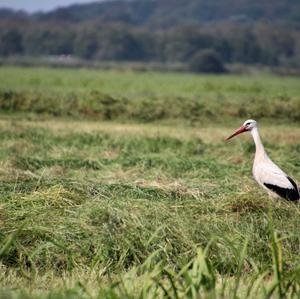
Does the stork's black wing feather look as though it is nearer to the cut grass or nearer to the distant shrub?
the cut grass

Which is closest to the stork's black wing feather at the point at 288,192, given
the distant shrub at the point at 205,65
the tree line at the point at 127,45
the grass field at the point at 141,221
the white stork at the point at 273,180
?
the white stork at the point at 273,180

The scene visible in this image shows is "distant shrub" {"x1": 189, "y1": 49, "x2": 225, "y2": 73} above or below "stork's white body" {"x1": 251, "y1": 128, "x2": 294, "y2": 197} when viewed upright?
below

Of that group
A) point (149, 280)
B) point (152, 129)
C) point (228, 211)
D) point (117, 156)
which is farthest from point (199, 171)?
point (152, 129)

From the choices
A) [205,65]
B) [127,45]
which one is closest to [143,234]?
[205,65]

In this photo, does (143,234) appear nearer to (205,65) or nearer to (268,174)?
(268,174)

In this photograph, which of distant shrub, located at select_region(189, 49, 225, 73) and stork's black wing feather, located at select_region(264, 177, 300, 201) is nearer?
stork's black wing feather, located at select_region(264, 177, 300, 201)

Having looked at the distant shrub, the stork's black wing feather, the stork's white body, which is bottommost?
the distant shrub

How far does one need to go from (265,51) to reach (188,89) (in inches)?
3704

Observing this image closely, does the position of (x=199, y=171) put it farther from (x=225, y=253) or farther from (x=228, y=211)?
(x=225, y=253)

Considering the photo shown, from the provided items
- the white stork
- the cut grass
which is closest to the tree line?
the cut grass

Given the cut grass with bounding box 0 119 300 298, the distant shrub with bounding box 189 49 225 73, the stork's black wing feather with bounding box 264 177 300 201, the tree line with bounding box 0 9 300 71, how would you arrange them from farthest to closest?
the tree line with bounding box 0 9 300 71, the distant shrub with bounding box 189 49 225 73, the stork's black wing feather with bounding box 264 177 300 201, the cut grass with bounding box 0 119 300 298

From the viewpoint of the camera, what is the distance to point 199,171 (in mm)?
12969

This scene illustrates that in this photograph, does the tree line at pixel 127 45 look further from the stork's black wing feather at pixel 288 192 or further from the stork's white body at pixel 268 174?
the stork's black wing feather at pixel 288 192

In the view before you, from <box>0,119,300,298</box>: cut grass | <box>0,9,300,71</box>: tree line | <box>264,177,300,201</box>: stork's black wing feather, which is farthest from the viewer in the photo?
<box>0,9,300,71</box>: tree line
